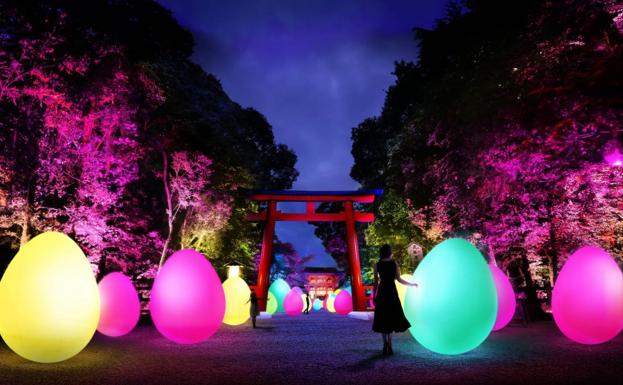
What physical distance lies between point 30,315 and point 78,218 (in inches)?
→ 299

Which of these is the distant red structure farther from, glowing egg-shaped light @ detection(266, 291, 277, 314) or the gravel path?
the gravel path

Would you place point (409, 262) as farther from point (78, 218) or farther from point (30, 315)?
point (30, 315)

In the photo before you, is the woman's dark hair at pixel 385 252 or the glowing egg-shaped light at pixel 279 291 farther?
the glowing egg-shaped light at pixel 279 291

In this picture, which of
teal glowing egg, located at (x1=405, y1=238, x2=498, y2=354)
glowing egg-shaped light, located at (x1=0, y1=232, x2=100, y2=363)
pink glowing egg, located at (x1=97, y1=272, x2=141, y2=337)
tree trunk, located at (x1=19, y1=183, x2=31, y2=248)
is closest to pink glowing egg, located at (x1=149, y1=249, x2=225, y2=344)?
glowing egg-shaped light, located at (x1=0, y1=232, x2=100, y2=363)

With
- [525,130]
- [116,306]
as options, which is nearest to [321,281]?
[116,306]

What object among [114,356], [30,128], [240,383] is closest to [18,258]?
[114,356]

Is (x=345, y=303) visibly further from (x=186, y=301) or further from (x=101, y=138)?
(x=186, y=301)

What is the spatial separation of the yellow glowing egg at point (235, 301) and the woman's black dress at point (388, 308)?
7554 mm

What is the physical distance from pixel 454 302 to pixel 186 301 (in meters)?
4.47

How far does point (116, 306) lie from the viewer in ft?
30.3

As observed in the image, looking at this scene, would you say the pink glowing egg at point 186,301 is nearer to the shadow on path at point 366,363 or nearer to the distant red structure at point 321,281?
the shadow on path at point 366,363

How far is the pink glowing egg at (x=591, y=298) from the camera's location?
6891mm

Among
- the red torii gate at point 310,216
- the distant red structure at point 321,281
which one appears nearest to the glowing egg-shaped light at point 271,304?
the red torii gate at point 310,216

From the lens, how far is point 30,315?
5.60 meters
